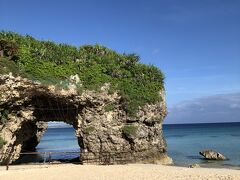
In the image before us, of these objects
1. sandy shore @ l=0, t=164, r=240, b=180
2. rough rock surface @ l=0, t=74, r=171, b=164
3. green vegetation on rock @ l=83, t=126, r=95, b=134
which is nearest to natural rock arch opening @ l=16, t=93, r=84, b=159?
rough rock surface @ l=0, t=74, r=171, b=164

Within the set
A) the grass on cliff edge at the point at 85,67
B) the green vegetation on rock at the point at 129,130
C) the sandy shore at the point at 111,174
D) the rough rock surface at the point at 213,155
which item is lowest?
the rough rock surface at the point at 213,155

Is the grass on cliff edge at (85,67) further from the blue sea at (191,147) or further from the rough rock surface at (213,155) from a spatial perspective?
the rough rock surface at (213,155)

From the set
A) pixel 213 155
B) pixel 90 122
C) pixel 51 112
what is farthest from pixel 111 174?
pixel 213 155

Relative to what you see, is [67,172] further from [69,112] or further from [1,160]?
[69,112]

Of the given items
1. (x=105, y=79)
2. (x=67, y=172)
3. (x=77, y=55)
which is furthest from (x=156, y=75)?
(x=67, y=172)

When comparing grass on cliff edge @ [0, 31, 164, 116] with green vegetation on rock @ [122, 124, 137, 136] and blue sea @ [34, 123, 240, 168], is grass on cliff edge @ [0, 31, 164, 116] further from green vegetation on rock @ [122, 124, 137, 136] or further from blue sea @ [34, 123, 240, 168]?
blue sea @ [34, 123, 240, 168]

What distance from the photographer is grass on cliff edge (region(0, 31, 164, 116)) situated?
26.2m

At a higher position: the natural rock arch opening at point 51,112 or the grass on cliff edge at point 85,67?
the grass on cliff edge at point 85,67

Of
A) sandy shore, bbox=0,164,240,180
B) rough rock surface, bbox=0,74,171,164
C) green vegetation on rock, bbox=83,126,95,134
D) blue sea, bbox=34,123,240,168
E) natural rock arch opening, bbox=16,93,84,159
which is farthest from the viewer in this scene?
blue sea, bbox=34,123,240,168

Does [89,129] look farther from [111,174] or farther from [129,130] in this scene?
[111,174]

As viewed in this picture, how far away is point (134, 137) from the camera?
94.2ft

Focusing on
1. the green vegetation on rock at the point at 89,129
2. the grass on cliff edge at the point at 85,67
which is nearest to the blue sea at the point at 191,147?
the grass on cliff edge at the point at 85,67

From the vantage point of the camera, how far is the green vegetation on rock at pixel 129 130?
2858 centimetres

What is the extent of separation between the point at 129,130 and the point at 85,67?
6131 millimetres
